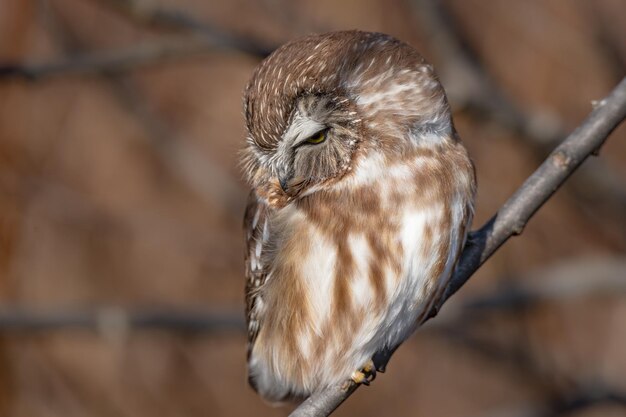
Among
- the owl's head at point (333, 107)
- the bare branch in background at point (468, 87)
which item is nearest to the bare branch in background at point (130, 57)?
the bare branch in background at point (468, 87)

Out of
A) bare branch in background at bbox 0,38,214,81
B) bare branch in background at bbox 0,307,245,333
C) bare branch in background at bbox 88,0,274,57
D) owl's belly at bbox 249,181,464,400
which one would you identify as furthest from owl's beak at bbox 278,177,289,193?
bare branch in background at bbox 0,307,245,333

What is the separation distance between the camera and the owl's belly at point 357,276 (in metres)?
4.10

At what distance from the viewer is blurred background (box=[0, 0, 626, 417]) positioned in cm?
735

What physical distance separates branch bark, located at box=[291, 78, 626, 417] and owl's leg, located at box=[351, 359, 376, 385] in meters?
0.14

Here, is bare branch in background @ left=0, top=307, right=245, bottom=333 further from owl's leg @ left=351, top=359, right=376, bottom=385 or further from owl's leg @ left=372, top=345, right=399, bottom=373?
owl's leg @ left=351, top=359, right=376, bottom=385

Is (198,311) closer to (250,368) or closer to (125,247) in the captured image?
(250,368)

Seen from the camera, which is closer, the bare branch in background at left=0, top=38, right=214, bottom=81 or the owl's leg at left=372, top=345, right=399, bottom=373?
the owl's leg at left=372, top=345, right=399, bottom=373

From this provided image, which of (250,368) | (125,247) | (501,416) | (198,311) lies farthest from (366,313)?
(125,247)

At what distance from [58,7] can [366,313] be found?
474 cm

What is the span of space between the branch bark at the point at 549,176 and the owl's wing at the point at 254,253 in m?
0.78

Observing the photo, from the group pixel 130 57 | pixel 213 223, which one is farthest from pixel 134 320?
pixel 213 223

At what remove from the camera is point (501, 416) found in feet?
22.1

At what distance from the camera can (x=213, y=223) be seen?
9.09 meters

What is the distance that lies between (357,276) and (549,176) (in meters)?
0.86
